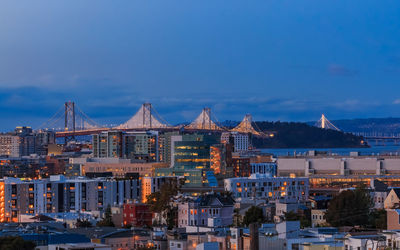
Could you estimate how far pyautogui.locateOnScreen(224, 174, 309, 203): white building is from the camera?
47.3 meters

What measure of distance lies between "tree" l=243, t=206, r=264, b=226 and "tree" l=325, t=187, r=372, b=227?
6.76ft

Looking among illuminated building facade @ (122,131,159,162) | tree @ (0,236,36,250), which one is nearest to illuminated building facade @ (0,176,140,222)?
tree @ (0,236,36,250)

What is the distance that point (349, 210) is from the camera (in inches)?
1234

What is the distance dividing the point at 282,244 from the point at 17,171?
5864 cm

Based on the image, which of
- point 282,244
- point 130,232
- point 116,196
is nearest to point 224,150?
point 116,196

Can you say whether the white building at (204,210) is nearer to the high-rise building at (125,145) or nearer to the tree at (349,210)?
the tree at (349,210)

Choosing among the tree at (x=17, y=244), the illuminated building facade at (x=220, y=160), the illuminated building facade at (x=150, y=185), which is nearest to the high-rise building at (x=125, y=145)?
the illuminated building facade at (x=220, y=160)

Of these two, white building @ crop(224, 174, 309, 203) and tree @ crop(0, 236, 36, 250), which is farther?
white building @ crop(224, 174, 309, 203)

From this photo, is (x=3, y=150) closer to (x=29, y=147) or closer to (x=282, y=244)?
(x=29, y=147)

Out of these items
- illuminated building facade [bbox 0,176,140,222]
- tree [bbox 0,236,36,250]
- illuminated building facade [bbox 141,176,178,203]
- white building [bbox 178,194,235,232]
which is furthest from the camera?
illuminated building facade [bbox 141,176,178,203]

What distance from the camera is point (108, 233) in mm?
24156

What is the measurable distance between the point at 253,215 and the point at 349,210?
3.03 m

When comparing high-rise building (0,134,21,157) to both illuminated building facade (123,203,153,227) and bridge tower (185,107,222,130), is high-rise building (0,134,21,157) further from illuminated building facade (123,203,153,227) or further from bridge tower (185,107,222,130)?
illuminated building facade (123,203,153,227)

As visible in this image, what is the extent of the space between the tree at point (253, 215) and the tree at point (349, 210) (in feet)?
6.76
